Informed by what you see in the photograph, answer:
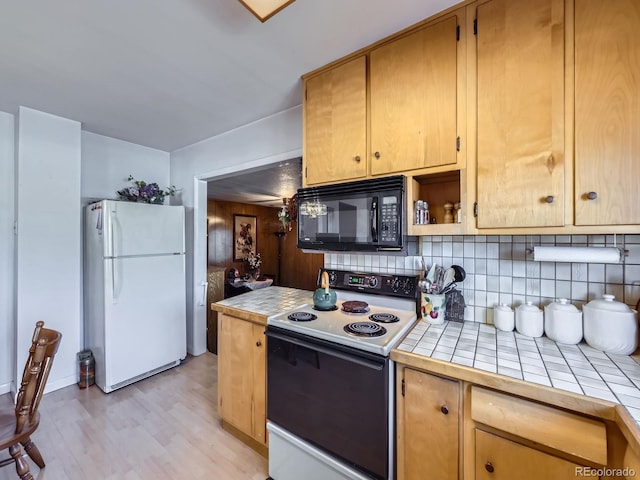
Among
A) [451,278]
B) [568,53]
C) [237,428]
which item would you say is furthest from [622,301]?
[237,428]

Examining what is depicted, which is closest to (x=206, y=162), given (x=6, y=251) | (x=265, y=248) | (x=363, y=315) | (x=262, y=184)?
(x=262, y=184)

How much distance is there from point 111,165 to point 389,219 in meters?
3.07

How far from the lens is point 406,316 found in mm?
1514

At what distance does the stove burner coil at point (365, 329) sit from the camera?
48.9 inches

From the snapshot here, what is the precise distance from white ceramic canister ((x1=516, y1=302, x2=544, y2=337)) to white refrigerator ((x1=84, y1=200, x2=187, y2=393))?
9.50 ft

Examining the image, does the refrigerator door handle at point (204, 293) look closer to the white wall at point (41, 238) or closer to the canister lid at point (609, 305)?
the white wall at point (41, 238)

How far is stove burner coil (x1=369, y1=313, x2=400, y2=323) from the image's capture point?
4.67 feet

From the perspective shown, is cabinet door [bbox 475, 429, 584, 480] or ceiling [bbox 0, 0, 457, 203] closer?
cabinet door [bbox 475, 429, 584, 480]

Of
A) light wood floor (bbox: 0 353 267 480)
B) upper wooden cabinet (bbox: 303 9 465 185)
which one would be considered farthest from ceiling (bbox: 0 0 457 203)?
light wood floor (bbox: 0 353 267 480)

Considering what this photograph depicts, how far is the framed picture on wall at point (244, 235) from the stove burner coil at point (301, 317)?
4973 millimetres

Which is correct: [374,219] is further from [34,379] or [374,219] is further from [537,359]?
[34,379]

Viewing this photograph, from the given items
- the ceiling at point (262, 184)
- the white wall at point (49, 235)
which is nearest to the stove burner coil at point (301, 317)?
the ceiling at point (262, 184)

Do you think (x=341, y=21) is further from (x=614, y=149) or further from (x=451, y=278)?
(x=451, y=278)

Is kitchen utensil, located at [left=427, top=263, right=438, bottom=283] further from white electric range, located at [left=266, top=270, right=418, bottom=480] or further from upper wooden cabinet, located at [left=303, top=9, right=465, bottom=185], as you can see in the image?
upper wooden cabinet, located at [left=303, top=9, right=465, bottom=185]
